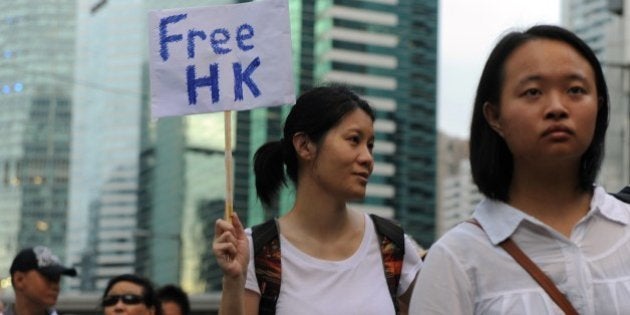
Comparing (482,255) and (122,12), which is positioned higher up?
(122,12)

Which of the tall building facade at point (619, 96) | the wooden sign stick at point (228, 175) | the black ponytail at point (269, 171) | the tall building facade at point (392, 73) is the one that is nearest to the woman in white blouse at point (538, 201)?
the wooden sign stick at point (228, 175)

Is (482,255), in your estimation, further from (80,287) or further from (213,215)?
(80,287)

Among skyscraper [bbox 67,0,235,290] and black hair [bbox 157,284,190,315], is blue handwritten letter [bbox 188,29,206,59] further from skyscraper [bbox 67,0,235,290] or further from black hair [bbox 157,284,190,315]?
skyscraper [bbox 67,0,235,290]

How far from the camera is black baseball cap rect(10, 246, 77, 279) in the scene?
26.1 feet

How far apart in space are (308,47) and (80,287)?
30.9 meters

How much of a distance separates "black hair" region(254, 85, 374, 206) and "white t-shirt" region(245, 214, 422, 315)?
1.37 feet

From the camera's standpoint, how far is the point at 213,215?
127625mm

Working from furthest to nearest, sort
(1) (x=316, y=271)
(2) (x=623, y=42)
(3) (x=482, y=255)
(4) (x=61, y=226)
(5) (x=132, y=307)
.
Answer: (4) (x=61, y=226) → (2) (x=623, y=42) → (5) (x=132, y=307) → (1) (x=316, y=271) → (3) (x=482, y=255)

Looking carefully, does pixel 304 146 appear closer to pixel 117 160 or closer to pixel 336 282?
pixel 336 282

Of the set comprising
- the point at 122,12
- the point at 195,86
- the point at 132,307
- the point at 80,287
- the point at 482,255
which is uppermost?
the point at 122,12

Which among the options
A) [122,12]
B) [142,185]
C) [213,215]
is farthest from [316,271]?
[122,12]

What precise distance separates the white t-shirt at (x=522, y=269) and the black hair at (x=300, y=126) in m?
1.97

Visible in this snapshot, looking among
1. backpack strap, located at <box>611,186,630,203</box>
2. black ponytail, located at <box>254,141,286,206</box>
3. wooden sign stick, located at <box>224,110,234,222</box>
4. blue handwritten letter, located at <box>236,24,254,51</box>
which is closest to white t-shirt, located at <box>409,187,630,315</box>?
backpack strap, located at <box>611,186,630,203</box>

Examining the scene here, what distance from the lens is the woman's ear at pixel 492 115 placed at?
338 centimetres
